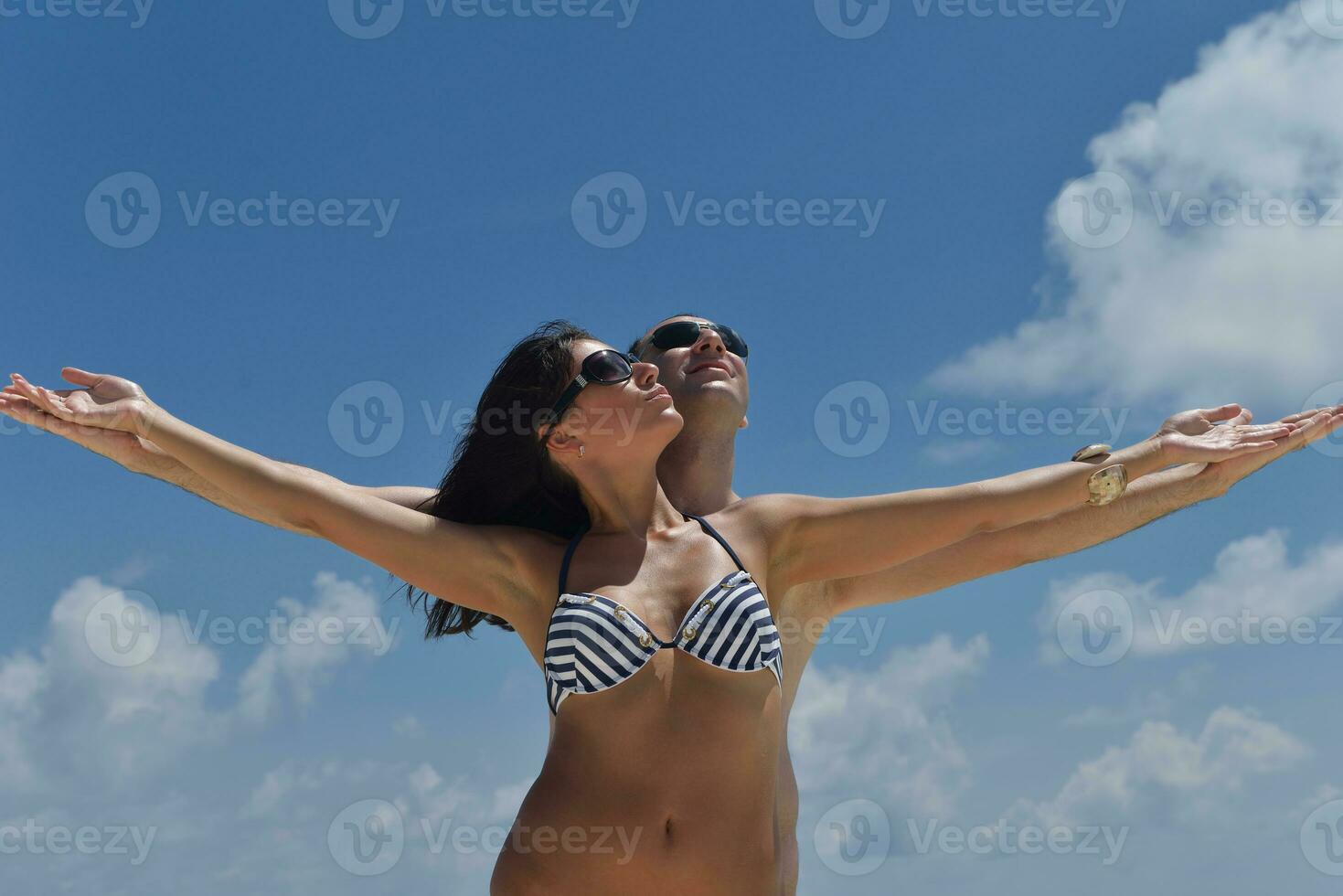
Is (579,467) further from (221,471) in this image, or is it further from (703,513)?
(221,471)

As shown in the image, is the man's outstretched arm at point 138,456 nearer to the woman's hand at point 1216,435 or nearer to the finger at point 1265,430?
the woman's hand at point 1216,435

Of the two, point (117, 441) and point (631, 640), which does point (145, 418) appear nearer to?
point (117, 441)

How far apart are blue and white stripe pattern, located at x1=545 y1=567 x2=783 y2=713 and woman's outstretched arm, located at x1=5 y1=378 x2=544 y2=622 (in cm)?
50

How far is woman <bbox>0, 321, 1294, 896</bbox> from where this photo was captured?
532 cm

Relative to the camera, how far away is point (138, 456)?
6.27 m

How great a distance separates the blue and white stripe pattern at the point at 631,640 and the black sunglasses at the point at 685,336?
250 centimetres

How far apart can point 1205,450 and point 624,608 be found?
346 cm

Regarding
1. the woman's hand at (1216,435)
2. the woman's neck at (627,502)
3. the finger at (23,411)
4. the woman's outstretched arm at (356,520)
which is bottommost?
the woman's outstretched arm at (356,520)

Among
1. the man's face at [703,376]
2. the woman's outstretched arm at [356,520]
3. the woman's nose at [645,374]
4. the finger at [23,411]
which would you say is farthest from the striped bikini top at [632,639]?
the finger at [23,411]

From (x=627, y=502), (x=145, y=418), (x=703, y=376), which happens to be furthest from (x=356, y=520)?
(x=703, y=376)

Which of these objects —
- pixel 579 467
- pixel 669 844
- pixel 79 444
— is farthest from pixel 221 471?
pixel 669 844

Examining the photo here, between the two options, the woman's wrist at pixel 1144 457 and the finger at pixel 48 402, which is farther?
the woman's wrist at pixel 1144 457

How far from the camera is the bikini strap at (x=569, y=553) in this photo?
5.82 m

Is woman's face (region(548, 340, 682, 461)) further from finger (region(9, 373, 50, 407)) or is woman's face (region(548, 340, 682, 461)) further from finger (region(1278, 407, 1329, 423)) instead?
finger (region(1278, 407, 1329, 423))
